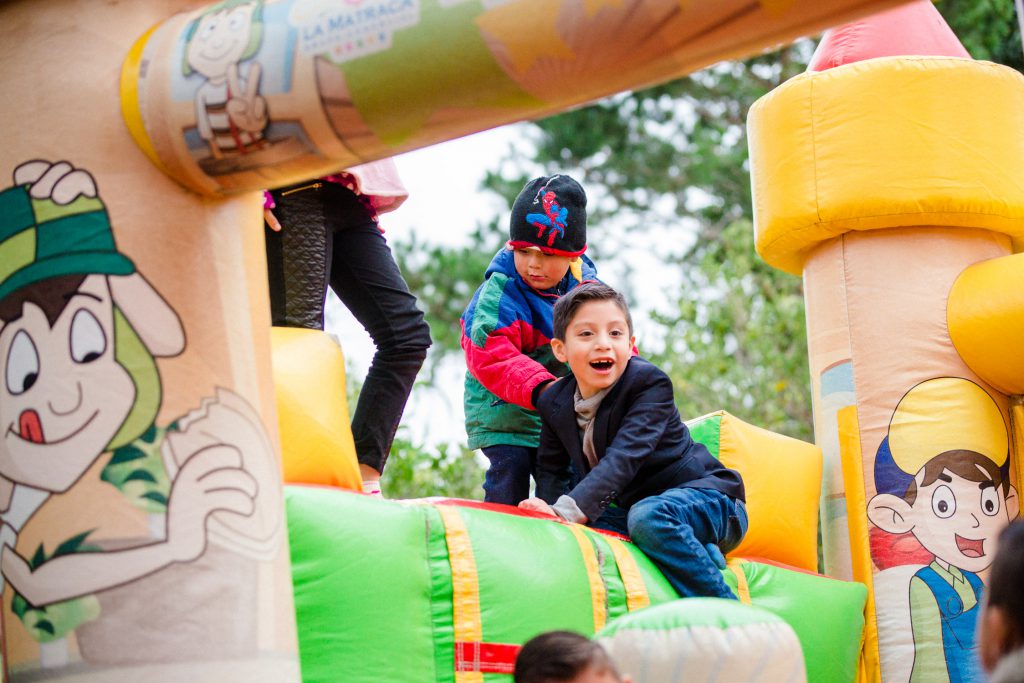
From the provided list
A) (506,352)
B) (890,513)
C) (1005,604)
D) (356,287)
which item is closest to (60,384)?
(1005,604)

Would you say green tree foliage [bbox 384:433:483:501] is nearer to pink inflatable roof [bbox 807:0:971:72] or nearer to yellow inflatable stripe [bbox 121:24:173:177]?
pink inflatable roof [bbox 807:0:971:72]

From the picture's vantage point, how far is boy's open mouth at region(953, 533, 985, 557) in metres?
3.44

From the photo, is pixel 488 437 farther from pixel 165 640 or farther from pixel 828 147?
pixel 165 640

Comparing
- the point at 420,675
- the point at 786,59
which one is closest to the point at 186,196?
the point at 420,675

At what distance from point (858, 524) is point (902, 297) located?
0.63m

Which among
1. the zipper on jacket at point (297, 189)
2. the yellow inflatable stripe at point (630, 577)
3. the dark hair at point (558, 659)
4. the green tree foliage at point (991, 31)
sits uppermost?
the green tree foliage at point (991, 31)

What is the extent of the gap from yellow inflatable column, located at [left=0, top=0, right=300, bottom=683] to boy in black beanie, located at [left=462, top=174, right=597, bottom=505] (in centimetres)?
156

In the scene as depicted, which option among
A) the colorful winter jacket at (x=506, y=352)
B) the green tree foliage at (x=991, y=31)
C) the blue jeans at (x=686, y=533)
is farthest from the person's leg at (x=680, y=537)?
the green tree foliage at (x=991, y=31)

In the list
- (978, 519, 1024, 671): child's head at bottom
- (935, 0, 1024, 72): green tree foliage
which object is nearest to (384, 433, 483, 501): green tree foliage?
(935, 0, 1024, 72): green tree foliage

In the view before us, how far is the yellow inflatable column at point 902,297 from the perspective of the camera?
11.3ft

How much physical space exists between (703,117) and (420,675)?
944 cm

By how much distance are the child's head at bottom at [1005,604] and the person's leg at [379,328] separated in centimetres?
167

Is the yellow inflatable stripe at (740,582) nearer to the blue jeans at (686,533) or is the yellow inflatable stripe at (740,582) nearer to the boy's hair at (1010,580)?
the blue jeans at (686,533)

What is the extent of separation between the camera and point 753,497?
3.53 meters
